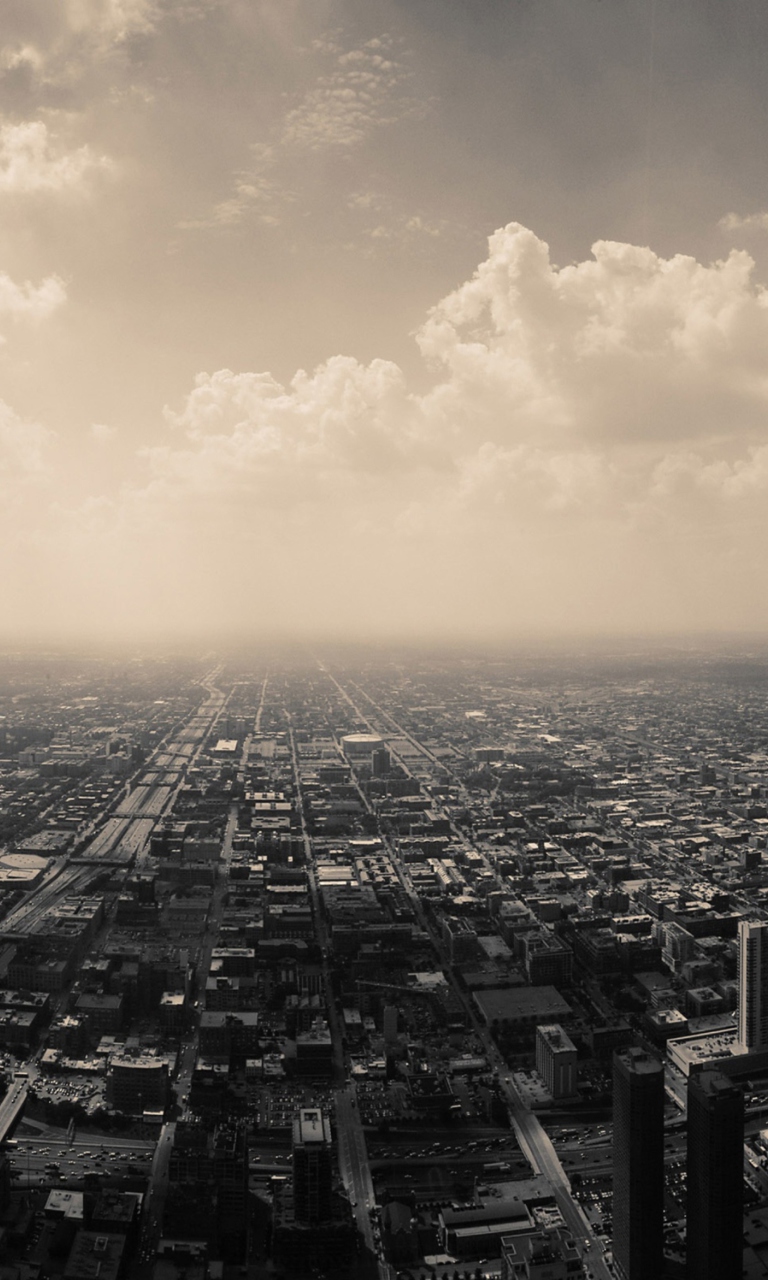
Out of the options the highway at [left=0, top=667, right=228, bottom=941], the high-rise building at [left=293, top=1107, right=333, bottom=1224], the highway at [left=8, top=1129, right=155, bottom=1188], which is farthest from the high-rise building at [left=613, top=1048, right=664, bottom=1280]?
the highway at [left=0, top=667, right=228, bottom=941]

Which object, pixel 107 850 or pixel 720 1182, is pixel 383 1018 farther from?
pixel 107 850

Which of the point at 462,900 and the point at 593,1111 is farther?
the point at 462,900

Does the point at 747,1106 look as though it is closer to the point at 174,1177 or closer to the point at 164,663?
the point at 174,1177

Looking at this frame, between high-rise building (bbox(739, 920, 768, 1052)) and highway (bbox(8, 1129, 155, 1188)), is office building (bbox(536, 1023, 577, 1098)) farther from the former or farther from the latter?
highway (bbox(8, 1129, 155, 1188))

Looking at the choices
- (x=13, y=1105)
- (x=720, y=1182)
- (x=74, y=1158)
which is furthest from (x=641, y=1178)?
(x=13, y=1105)

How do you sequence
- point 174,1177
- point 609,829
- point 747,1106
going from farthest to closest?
point 609,829 < point 747,1106 < point 174,1177

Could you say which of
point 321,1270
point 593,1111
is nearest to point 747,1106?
point 593,1111

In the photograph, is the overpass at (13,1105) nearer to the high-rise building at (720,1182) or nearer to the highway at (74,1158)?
the highway at (74,1158)
